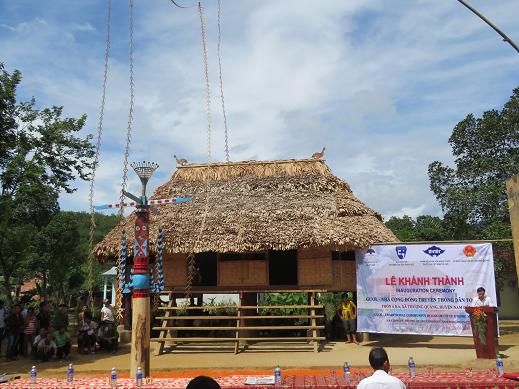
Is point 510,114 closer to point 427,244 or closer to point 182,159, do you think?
point 427,244

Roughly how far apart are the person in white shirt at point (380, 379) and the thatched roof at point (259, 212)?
8.85m

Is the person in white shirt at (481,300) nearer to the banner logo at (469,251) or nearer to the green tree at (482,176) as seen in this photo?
the banner logo at (469,251)

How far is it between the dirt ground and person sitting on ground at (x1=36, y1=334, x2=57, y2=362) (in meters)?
0.27

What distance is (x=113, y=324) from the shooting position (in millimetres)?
13297

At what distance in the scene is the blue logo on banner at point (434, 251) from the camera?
11.5m

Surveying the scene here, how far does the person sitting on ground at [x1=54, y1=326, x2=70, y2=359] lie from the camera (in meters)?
11.7

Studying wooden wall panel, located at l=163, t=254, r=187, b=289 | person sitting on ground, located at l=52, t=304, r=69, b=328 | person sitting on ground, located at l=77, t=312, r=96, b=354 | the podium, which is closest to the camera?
the podium

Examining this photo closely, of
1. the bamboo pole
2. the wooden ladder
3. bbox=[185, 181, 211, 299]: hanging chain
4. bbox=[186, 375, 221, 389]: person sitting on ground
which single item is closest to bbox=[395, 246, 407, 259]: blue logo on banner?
bbox=[185, 181, 211, 299]: hanging chain

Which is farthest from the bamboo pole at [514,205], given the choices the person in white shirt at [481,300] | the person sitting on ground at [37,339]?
the person sitting on ground at [37,339]

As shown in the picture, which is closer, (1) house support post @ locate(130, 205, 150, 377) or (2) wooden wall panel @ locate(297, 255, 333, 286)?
(1) house support post @ locate(130, 205, 150, 377)

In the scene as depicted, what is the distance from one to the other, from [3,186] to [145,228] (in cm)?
920

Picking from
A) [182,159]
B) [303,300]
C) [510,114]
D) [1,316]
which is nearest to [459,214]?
[510,114]

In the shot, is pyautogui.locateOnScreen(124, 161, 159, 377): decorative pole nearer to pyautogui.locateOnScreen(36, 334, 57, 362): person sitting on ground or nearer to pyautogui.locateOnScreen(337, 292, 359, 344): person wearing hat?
pyautogui.locateOnScreen(36, 334, 57, 362): person sitting on ground

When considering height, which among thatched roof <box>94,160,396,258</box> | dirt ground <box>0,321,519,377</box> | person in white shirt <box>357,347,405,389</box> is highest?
thatched roof <box>94,160,396,258</box>
